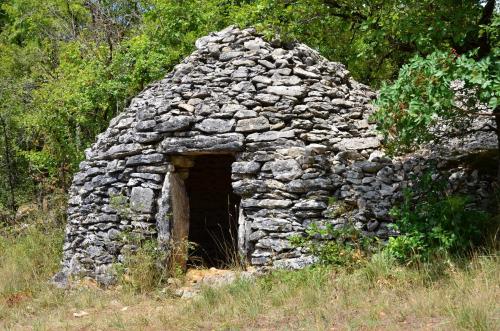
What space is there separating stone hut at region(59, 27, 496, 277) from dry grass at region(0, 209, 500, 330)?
0.67 m

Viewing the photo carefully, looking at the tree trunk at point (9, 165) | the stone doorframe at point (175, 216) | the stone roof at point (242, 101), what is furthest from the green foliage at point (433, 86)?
the tree trunk at point (9, 165)

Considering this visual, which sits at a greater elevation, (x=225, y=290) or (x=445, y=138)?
(x=445, y=138)

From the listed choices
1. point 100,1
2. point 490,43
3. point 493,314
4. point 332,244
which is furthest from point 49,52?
point 493,314

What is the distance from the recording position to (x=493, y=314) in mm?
4641

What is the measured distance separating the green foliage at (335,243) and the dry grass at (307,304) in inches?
9.8

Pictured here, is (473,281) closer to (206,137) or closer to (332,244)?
(332,244)

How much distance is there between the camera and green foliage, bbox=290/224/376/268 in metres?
6.55

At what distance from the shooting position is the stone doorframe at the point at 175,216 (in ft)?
23.9

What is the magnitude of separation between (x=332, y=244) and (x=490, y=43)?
2.77 meters

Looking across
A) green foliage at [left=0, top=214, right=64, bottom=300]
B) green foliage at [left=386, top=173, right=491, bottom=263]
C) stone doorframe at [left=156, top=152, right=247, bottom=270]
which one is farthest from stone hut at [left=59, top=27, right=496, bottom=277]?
green foliage at [left=0, top=214, right=64, bottom=300]

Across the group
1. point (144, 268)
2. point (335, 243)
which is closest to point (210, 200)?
point (144, 268)

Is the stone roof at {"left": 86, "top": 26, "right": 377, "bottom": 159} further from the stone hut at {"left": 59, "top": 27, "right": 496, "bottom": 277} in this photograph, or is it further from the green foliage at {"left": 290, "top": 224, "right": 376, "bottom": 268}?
the green foliage at {"left": 290, "top": 224, "right": 376, "bottom": 268}

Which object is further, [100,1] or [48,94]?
[100,1]

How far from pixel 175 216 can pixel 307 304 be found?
2522 millimetres
